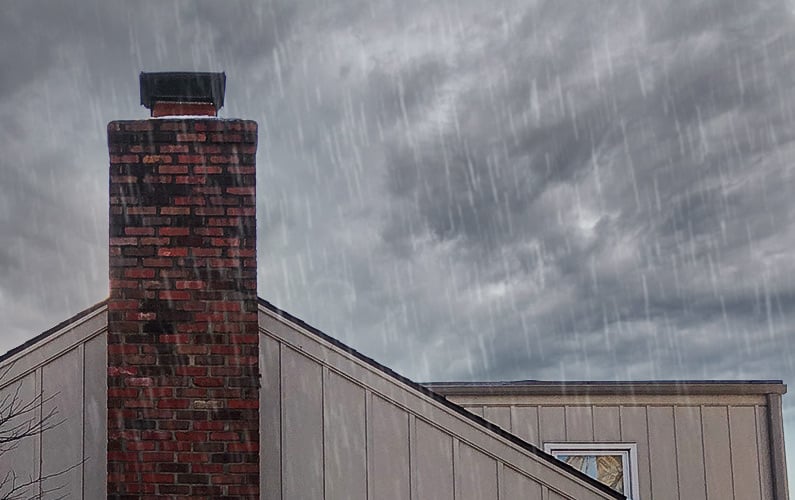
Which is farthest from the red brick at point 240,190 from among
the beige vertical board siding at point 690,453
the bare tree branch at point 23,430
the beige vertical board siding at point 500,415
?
the beige vertical board siding at point 690,453

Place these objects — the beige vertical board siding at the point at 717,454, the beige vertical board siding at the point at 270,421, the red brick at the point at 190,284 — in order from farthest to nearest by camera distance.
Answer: the beige vertical board siding at the point at 717,454
the beige vertical board siding at the point at 270,421
the red brick at the point at 190,284

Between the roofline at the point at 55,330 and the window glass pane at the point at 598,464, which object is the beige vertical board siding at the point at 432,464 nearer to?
the roofline at the point at 55,330

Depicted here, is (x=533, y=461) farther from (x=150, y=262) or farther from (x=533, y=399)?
(x=533, y=399)

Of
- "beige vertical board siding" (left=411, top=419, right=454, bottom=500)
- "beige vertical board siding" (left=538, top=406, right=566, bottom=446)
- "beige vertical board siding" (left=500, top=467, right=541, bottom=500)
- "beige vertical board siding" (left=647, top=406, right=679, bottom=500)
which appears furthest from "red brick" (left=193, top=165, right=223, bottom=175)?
"beige vertical board siding" (left=647, top=406, right=679, bottom=500)

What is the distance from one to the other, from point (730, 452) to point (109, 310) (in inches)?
284

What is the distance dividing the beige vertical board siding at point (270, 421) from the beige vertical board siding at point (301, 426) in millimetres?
35

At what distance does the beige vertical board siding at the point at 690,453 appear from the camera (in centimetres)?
1041

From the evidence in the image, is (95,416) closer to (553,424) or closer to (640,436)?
(553,424)

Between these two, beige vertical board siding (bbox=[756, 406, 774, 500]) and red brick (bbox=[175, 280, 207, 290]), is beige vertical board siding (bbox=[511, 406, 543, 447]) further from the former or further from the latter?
red brick (bbox=[175, 280, 207, 290])

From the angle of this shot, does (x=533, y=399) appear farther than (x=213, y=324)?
Yes

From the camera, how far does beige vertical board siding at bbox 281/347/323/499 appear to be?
257 inches

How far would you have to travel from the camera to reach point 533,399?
1047 cm

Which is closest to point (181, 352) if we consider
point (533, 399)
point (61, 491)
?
point (61, 491)

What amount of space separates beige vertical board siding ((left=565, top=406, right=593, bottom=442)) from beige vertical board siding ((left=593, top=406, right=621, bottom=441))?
0.18 ft
